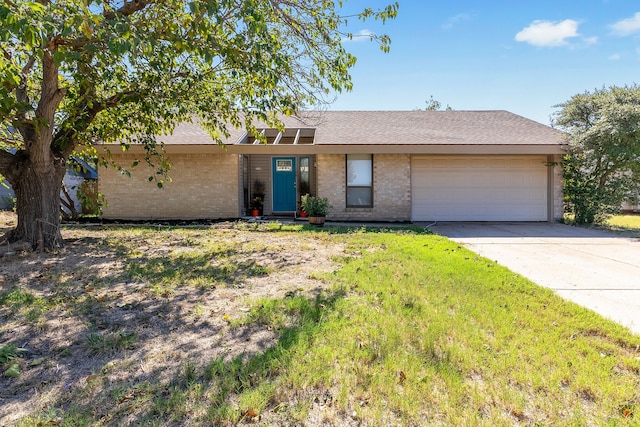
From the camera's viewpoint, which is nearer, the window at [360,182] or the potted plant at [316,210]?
the potted plant at [316,210]

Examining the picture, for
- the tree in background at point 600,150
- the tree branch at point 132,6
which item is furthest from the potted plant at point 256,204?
the tree in background at point 600,150

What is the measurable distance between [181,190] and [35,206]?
6.00m

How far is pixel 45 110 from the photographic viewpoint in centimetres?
611

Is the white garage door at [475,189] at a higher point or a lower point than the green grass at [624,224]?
higher

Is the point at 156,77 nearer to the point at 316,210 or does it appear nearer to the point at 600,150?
the point at 316,210

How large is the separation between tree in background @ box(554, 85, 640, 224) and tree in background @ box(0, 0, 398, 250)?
8269 millimetres

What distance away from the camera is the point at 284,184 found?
43.8ft

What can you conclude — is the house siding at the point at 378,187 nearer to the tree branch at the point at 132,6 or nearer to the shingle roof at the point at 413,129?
the shingle roof at the point at 413,129

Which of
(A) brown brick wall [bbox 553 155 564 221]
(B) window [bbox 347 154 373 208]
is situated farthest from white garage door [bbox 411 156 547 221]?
(B) window [bbox 347 154 373 208]

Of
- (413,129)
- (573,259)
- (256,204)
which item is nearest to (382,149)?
(413,129)

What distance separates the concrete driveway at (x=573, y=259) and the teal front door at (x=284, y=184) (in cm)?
538

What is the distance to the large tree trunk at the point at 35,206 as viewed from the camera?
6383mm

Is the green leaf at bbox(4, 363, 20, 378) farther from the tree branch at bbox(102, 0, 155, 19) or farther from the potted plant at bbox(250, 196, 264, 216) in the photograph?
the potted plant at bbox(250, 196, 264, 216)

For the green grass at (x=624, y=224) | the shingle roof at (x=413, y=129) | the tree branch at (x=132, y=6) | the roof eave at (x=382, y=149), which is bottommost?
the green grass at (x=624, y=224)
